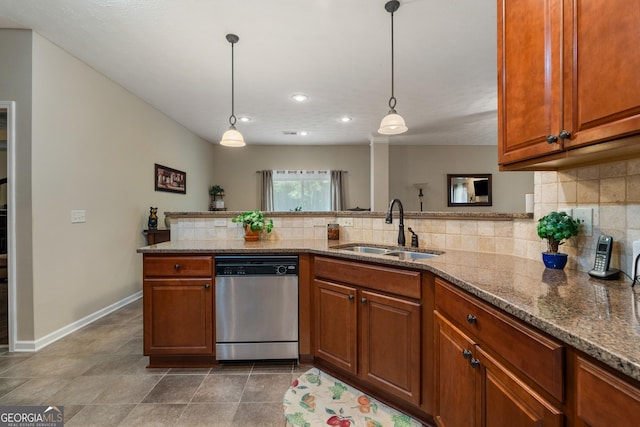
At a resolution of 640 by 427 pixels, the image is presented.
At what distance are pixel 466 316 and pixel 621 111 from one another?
32.7 inches

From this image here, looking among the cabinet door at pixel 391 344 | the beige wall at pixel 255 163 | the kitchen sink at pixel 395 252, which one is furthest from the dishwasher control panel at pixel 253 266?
the beige wall at pixel 255 163

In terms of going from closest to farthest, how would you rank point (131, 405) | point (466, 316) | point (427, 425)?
point (466, 316) < point (427, 425) < point (131, 405)

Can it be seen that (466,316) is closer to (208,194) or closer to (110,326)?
(110,326)

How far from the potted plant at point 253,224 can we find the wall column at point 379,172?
356 cm

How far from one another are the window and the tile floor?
4.42 meters

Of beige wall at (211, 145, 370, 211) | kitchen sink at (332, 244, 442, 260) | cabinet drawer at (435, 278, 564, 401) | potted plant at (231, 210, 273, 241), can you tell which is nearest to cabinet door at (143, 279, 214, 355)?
potted plant at (231, 210, 273, 241)

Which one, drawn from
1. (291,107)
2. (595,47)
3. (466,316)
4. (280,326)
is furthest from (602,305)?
(291,107)

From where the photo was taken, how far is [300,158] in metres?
6.56

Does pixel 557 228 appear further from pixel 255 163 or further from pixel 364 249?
pixel 255 163

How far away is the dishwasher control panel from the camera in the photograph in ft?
6.81

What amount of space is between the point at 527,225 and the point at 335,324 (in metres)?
1.31

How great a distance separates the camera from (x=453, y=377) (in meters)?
1.24

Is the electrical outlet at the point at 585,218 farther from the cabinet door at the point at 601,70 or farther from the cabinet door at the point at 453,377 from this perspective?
the cabinet door at the point at 453,377

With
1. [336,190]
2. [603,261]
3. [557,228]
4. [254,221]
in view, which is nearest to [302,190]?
[336,190]
